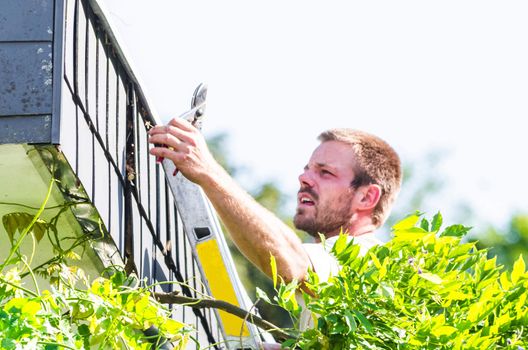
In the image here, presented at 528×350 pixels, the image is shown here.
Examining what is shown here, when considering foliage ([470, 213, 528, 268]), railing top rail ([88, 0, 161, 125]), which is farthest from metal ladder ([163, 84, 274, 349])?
foliage ([470, 213, 528, 268])

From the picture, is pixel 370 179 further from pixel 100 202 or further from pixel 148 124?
pixel 100 202

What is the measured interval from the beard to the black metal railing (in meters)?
0.52

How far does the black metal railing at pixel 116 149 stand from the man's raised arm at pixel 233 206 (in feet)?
0.65

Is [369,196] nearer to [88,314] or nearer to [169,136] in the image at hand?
[169,136]

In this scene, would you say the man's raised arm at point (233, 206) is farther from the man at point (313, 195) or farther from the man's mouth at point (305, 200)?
the man's mouth at point (305, 200)

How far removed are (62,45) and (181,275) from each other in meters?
1.62

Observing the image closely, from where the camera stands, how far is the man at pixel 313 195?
13.7 ft

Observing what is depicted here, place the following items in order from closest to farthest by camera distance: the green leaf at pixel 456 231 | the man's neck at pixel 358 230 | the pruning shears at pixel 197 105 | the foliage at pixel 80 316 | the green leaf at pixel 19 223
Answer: the foliage at pixel 80 316, the green leaf at pixel 456 231, the green leaf at pixel 19 223, the pruning shears at pixel 197 105, the man's neck at pixel 358 230

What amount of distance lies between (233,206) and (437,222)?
94cm

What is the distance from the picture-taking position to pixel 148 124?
15.6 ft

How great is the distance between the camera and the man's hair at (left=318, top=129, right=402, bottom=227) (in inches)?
202

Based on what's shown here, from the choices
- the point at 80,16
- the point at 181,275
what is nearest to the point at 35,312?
the point at 80,16

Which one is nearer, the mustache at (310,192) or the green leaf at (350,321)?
the green leaf at (350,321)

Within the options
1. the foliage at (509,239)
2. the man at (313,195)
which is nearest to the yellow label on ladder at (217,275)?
the man at (313,195)
